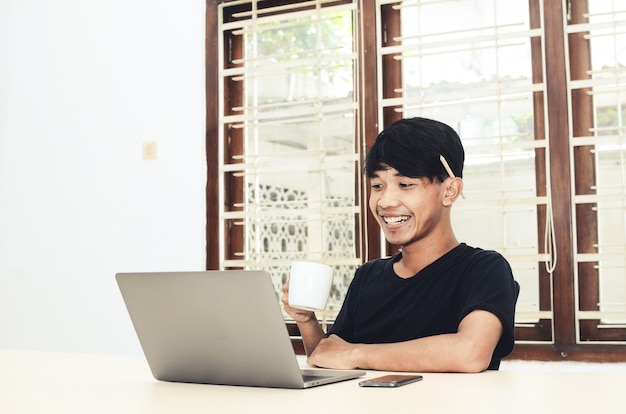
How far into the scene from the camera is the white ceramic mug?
4.43ft

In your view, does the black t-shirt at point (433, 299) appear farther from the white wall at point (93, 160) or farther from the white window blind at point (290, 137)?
the white wall at point (93, 160)

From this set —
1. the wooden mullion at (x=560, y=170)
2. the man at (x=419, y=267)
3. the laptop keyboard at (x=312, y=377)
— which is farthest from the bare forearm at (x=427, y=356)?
the wooden mullion at (x=560, y=170)

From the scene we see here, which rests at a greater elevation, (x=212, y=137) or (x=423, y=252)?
(x=212, y=137)

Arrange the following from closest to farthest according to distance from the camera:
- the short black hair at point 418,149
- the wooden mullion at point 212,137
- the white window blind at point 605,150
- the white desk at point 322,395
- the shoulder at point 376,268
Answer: the white desk at point 322,395 → the short black hair at point 418,149 → the shoulder at point 376,268 → the white window blind at point 605,150 → the wooden mullion at point 212,137

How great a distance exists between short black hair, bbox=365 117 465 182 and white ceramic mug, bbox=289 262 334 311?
535 millimetres

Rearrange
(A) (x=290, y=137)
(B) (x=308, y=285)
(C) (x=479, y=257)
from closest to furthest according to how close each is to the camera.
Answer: (B) (x=308, y=285) < (C) (x=479, y=257) < (A) (x=290, y=137)

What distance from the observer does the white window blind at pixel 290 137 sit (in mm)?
2916

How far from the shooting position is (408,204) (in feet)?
6.04

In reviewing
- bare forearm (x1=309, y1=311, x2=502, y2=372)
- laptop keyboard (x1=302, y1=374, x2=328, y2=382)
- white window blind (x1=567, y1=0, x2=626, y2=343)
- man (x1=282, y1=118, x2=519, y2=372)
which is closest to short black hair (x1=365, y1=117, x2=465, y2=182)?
man (x1=282, y1=118, x2=519, y2=372)

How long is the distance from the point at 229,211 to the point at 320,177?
1.51ft

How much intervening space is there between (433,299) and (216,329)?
0.73 meters

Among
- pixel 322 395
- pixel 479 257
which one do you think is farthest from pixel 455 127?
pixel 322 395

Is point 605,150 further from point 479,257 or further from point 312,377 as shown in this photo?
point 312,377

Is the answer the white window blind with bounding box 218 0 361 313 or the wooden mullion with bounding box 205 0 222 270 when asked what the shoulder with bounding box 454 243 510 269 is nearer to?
the white window blind with bounding box 218 0 361 313
